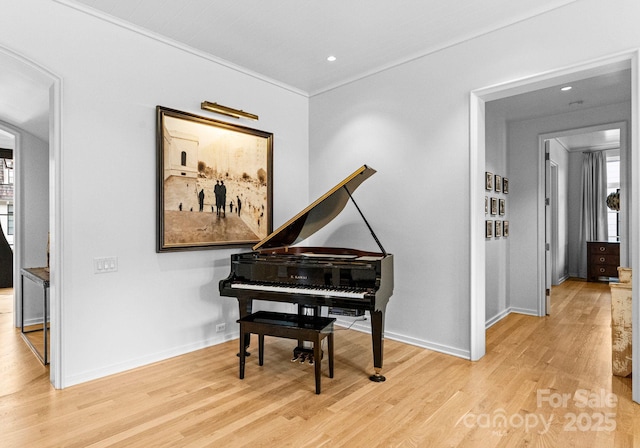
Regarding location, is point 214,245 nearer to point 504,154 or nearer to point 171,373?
point 171,373

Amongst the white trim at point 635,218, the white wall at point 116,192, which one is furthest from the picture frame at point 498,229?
the white wall at point 116,192

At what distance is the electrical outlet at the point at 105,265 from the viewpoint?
305 cm

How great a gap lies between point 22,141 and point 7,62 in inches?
92.4

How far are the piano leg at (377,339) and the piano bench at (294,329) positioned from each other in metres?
0.34

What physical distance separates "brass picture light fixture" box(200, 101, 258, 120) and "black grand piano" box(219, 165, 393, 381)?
146cm

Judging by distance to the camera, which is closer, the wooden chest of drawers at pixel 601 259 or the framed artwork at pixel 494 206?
the framed artwork at pixel 494 206

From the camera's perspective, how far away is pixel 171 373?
315 cm

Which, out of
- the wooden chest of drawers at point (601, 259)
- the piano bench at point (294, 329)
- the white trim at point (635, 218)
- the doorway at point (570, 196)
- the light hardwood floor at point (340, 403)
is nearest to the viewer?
the light hardwood floor at point (340, 403)

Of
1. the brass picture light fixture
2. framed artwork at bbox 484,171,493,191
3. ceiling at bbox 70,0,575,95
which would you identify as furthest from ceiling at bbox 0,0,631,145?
framed artwork at bbox 484,171,493,191

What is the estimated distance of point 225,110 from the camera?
3854 mm

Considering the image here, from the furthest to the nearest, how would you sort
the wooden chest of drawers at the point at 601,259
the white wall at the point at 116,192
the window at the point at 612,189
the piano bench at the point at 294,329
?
the window at the point at 612,189 < the wooden chest of drawers at the point at 601,259 < the white wall at the point at 116,192 < the piano bench at the point at 294,329

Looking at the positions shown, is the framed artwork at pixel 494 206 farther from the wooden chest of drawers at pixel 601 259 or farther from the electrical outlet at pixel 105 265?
the wooden chest of drawers at pixel 601 259

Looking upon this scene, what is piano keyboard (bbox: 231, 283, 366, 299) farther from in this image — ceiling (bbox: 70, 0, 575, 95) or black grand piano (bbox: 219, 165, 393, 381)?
ceiling (bbox: 70, 0, 575, 95)

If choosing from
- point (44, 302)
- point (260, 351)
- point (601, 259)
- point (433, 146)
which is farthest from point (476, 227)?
point (601, 259)
